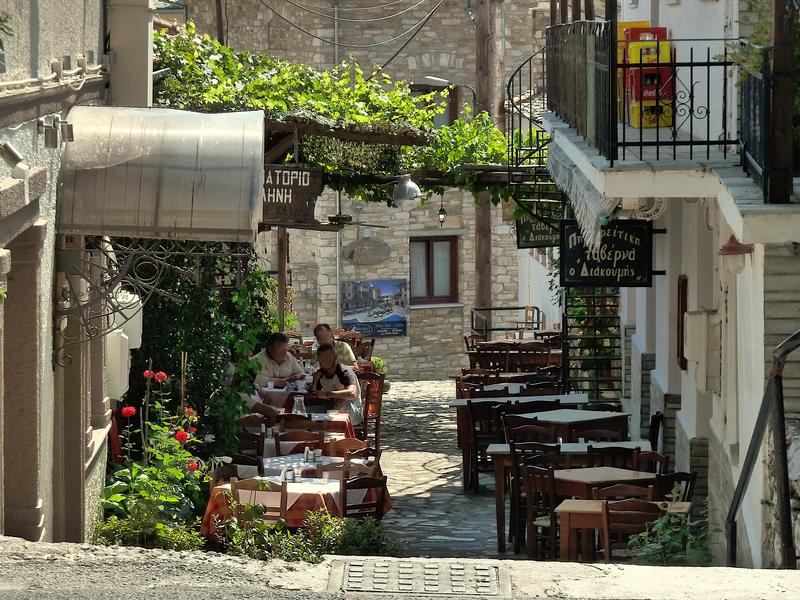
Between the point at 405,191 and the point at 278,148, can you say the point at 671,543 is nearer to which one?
the point at 278,148

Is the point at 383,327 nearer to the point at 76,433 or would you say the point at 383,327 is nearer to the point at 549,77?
the point at 549,77

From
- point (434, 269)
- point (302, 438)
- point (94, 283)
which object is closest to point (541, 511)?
point (302, 438)

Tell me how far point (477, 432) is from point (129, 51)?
19.8ft

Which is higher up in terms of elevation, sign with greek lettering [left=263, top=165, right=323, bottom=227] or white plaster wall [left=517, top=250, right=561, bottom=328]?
sign with greek lettering [left=263, top=165, right=323, bottom=227]

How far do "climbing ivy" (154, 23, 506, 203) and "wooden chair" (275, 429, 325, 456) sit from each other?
9.32ft

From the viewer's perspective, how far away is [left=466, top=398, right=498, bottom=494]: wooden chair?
47.1 ft

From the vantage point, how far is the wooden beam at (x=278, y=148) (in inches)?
591

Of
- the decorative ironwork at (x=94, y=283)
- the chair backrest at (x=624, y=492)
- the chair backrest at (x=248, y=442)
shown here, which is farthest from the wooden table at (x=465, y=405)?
the decorative ironwork at (x=94, y=283)

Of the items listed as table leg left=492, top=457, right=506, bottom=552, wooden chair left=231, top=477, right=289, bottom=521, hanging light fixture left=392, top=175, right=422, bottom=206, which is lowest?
table leg left=492, top=457, right=506, bottom=552

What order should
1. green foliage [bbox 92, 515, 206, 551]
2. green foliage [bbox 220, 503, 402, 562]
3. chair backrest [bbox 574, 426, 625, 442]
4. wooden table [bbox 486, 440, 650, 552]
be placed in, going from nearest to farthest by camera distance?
1. green foliage [bbox 220, 503, 402, 562]
2. green foliage [bbox 92, 515, 206, 551]
3. wooden table [bbox 486, 440, 650, 552]
4. chair backrest [bbox 574, 426, 625, 442]

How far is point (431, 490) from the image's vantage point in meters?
14.7

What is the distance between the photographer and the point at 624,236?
12688mm

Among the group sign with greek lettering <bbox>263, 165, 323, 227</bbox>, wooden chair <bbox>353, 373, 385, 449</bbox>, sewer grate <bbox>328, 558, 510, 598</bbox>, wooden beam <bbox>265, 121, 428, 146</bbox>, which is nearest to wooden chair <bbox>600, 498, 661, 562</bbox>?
sewer grate <bbox>328, 558, 510, 598</bbox>

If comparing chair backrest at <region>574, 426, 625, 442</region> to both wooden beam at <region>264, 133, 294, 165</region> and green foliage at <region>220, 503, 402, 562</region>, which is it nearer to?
green foliage at <region>220, 503, 402, 562</region>
